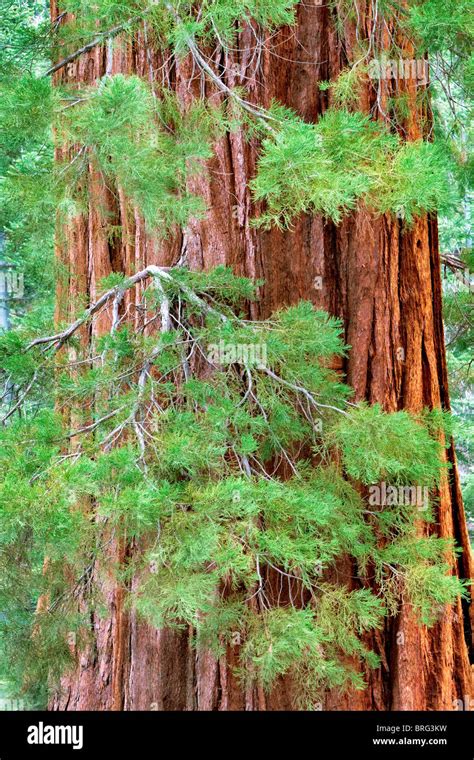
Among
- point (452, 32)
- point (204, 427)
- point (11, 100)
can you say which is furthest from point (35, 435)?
point (452, 32)

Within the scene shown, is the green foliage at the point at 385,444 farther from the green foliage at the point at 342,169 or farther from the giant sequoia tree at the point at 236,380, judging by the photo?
the green foliage at the point at 342,169

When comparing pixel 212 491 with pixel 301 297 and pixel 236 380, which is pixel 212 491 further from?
pixel 301 297

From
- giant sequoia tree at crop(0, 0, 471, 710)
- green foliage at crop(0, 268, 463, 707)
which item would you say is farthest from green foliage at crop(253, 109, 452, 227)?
green foliage at crop(0, 268, 463, 707)

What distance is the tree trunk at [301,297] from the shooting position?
3189 millimetres

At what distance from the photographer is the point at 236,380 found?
282 cm

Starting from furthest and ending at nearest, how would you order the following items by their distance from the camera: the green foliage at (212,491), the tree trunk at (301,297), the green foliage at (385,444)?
the tree trunk at (301,297) < the green foliage at (385,444) < the green foliage at (212,491)

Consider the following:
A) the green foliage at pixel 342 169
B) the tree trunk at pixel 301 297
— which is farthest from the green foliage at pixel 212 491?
the green foliage at pixel 342 169

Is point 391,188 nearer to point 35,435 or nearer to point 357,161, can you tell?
point 357,161

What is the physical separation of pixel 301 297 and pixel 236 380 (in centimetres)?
60

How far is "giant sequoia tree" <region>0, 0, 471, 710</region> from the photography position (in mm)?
2303

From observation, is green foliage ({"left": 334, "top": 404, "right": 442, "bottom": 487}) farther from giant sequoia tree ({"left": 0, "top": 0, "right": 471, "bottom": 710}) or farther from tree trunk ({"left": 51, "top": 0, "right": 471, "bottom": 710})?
tree trunk ({"left": 51, "top": 0, "right": 471, "bottom": 710})

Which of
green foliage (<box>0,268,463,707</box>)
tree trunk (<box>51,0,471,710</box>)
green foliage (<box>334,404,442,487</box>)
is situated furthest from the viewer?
tree trunk (<box>51,0,471,710</box>)

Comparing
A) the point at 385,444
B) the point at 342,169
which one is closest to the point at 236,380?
the point at 385,444

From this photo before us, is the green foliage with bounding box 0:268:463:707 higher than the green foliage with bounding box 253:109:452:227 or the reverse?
the reverse
